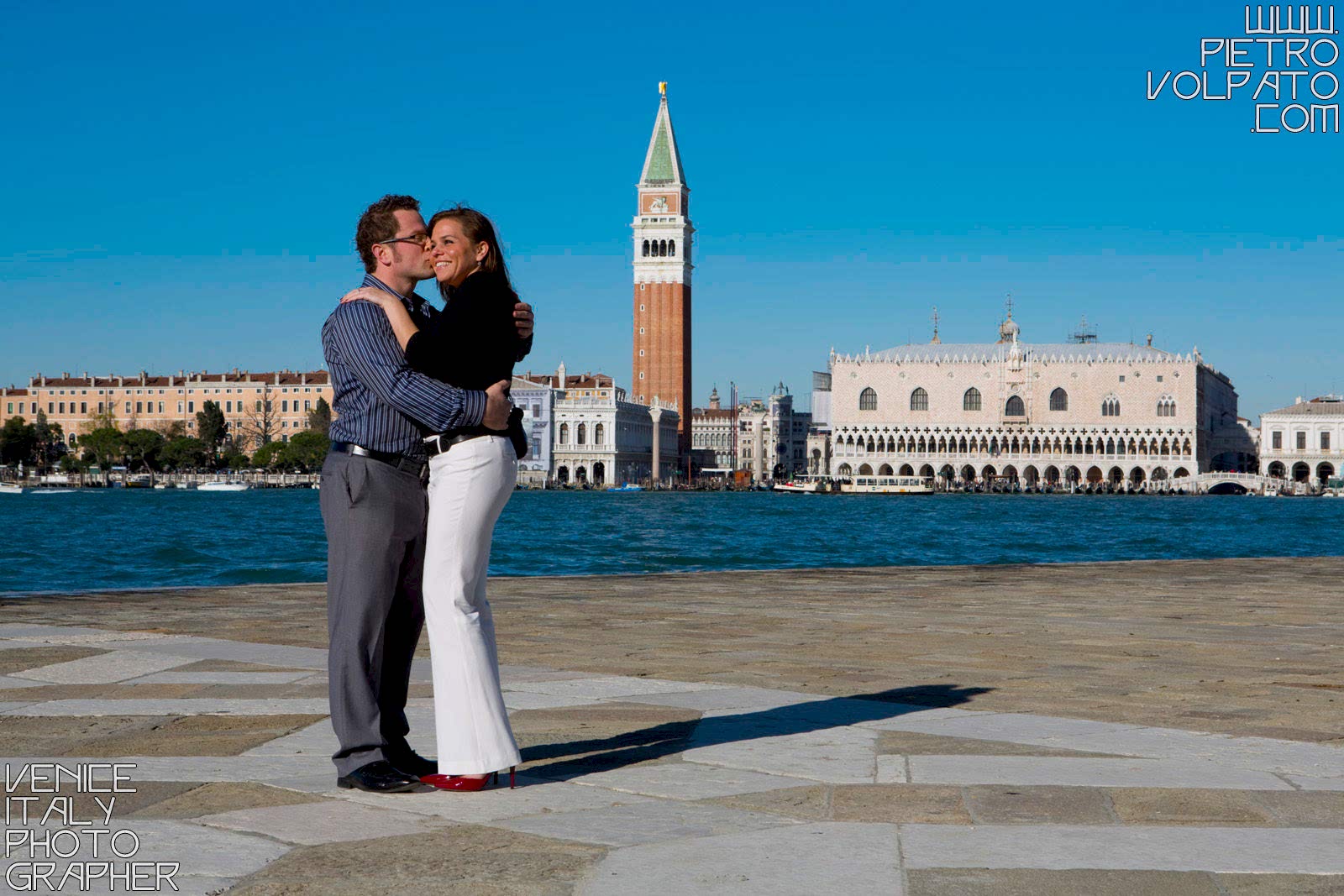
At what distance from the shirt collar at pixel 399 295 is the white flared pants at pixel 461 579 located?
486 mm

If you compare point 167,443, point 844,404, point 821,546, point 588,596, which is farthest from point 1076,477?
point 588,596

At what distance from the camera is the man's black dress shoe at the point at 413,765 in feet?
12.1

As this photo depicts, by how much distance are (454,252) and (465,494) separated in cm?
62

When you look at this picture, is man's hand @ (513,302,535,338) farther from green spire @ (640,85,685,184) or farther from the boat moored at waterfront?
green spire @ (640,85,685,184)

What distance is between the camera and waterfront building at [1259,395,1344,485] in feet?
330

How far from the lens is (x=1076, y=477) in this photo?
9956 cm

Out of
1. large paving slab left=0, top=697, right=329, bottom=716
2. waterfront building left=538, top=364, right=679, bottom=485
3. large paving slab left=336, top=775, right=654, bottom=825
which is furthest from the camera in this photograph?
waterfront building left=538, top=364, right=679, bottom=485

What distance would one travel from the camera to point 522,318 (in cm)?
373

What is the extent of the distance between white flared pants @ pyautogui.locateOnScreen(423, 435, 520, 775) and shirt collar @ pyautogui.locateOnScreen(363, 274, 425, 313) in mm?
486

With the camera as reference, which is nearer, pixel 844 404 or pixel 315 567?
pixel 315 567

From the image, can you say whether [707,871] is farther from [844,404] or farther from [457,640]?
[844,404]

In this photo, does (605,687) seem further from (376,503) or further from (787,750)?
(376,503)

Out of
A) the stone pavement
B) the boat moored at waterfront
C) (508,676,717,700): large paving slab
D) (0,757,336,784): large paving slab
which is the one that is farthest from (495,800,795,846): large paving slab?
the boat moored at waterfront

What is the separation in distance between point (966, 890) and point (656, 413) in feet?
347
